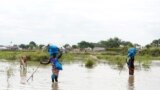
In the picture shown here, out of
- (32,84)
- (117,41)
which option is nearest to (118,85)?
(32,84)

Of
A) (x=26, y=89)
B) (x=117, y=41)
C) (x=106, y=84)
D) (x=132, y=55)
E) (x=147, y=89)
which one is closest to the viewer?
(x=26, y=89)

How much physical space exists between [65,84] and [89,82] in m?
1.27

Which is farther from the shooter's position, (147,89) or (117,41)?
(117,41)

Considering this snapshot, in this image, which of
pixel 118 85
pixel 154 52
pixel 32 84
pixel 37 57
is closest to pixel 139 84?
pixel 118 85

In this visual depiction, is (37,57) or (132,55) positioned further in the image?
(37,57)

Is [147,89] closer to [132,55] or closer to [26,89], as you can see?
[26,89]

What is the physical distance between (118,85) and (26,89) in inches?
151

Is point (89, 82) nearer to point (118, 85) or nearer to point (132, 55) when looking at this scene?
point (118, 85)

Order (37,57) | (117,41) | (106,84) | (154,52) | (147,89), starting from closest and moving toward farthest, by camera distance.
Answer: (147,89) < (106,84) < (37,57) < (154,52) < (117,41)

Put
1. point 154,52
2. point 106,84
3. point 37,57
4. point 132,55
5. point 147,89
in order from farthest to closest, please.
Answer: point 154,52 < point 37,57 < point 132,55 < point 106,84 < point 147,89

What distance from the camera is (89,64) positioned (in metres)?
31.0

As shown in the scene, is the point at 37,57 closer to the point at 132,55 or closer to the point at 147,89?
the point at 132,55

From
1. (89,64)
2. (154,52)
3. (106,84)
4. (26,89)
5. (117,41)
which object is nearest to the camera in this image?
(26,89)

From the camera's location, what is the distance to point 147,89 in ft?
52.2
